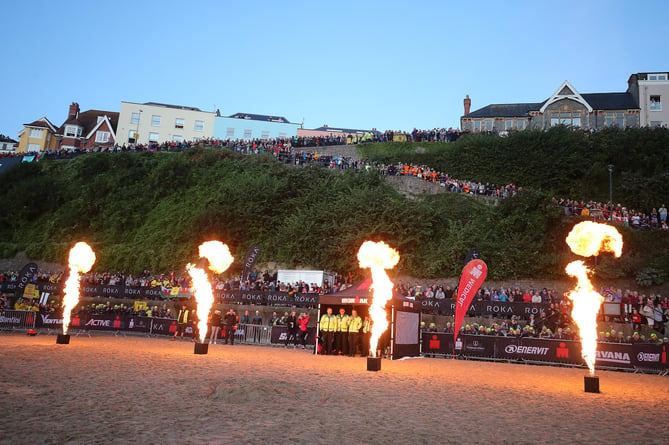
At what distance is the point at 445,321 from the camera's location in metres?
27.6

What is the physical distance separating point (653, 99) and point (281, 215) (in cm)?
4573

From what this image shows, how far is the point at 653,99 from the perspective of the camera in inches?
2263

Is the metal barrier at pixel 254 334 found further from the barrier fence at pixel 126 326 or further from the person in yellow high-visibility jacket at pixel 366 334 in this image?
the person in yellow high-visibility jacket at pixel 366 334

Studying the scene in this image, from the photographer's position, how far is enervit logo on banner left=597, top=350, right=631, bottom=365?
20.2m

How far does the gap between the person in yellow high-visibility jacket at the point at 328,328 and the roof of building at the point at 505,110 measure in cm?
4818

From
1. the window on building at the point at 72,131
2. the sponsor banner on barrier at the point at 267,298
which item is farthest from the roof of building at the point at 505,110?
the window on building at the point at 72,131

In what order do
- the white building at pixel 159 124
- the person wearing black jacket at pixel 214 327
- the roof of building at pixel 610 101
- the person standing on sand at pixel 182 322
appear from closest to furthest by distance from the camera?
1. the person wearing black jacket at pixel 214 327
2. the person standing on sand at pixel 182 322
3. the roof of building at pixel 610 101
4. the white building at pixel 159 124

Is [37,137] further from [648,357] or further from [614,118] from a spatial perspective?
[648,357]

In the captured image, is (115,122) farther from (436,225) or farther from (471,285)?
(471,285)

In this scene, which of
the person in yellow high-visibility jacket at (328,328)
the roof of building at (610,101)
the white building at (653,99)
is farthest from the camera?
the roof of building at (610,101)

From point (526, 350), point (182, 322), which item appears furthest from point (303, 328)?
point (526, 350)

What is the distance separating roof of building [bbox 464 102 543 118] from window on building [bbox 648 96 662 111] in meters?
11.8

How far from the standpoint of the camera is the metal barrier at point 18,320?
2603cm

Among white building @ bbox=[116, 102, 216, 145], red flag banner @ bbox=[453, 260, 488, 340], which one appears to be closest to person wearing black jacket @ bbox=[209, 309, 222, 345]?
red flag banner @ bbox=[453, 260, 488, 340]
